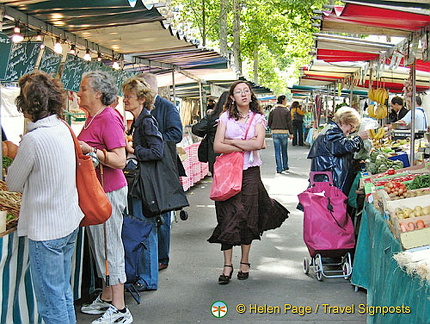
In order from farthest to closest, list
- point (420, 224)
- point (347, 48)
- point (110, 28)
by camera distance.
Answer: point (347, 48)
point (110, 28)
point (420, 224)

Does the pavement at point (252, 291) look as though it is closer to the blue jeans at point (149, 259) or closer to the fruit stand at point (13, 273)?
the blue jeans at point (149, 259)

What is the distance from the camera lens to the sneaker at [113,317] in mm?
4775

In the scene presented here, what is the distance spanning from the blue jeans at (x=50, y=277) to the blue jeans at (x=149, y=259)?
1.80 metres

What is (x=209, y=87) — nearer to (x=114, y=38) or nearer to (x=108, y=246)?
(x=114, y=38)

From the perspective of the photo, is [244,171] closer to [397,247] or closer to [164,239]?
[164,239]

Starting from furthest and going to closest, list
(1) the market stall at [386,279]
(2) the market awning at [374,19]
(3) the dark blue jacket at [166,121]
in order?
(3) the dark blue jacket at [166,121], (2) the market awning at [374,19], (1) the market stall at [386,279]

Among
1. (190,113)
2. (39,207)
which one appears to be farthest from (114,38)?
(190,113)

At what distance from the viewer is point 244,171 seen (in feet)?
19.6

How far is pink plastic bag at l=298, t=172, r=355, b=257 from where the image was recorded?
604cm

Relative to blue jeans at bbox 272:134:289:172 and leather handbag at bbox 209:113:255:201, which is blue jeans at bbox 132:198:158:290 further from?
blue jeans at bbox 272:134:289:172

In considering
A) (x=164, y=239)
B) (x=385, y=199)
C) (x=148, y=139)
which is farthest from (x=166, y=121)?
(x=385, y=199)

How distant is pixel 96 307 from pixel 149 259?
2.45ft

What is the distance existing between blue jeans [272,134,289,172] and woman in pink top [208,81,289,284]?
9.97 meters

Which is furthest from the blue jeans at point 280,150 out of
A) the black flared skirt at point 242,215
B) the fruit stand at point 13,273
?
the fruit stand at point 13,273
